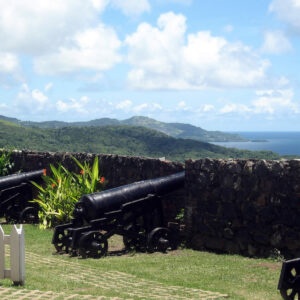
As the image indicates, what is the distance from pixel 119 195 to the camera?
865 centimetres

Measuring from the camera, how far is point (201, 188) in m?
9.01

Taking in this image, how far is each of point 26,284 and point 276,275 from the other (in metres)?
3.19

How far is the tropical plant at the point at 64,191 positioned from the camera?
10836 mm

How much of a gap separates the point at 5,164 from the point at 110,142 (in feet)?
162

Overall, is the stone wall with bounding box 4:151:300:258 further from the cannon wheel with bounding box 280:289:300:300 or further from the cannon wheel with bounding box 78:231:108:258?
the cannon wheel with bounding box 280:289:300:300

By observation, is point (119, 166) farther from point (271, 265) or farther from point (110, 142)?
point (110, 142)

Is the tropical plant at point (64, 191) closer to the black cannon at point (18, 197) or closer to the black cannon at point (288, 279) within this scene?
the black cannon at point (18, 197)

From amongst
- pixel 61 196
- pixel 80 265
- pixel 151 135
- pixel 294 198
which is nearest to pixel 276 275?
pixel 294 198

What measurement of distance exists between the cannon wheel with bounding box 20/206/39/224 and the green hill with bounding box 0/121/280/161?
4194cm

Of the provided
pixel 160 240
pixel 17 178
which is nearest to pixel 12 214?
pixel 17 178

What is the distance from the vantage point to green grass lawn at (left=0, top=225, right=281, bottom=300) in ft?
19.3

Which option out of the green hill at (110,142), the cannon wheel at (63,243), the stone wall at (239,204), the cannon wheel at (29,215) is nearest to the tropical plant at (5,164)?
the cannon wheel at (29,215)

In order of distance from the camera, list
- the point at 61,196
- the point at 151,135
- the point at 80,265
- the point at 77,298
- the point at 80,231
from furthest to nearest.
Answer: the point at 151,135
the point at 61,196
the point at 80,231
the point at 80,265
the point at 77,298

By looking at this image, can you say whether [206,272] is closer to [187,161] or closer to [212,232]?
[212,232]
